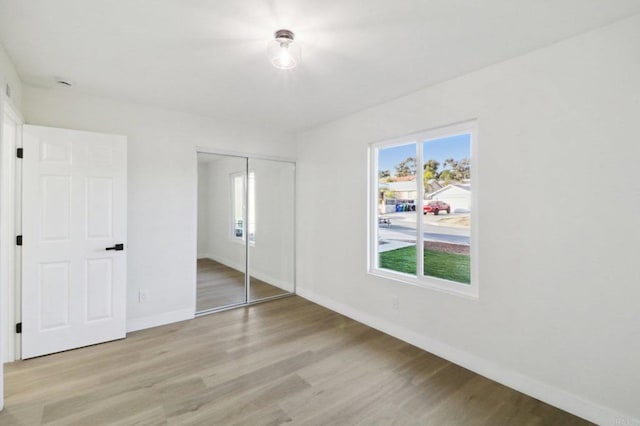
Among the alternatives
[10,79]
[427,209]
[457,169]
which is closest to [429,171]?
[457,169]

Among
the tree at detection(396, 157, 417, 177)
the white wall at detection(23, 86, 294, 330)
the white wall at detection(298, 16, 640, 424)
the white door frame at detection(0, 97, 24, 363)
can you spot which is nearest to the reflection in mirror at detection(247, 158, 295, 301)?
the white wall at detection(23, 86, 294, 330)

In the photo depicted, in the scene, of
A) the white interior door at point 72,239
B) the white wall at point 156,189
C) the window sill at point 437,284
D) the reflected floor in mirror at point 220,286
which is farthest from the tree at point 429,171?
the white interior door at point 72,239

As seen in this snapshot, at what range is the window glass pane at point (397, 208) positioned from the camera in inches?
125

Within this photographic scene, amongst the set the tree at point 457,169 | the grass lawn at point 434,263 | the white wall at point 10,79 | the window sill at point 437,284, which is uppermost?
the white wall at point 10,79

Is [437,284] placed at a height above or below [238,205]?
below

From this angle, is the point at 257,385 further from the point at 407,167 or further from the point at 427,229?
the point at 407,167

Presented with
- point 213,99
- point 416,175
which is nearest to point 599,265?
point 416,175

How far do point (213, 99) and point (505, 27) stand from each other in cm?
267

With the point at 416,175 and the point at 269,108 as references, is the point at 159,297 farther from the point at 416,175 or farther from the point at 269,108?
the point at 416,175

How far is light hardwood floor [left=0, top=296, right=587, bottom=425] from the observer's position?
2014 mm

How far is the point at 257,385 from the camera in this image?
2.36 metres

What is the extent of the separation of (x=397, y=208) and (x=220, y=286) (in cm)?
257

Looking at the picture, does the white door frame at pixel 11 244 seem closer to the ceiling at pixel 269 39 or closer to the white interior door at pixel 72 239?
the white interior door at pixel 72 239

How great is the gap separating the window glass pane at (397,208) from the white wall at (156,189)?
7.15 ft
